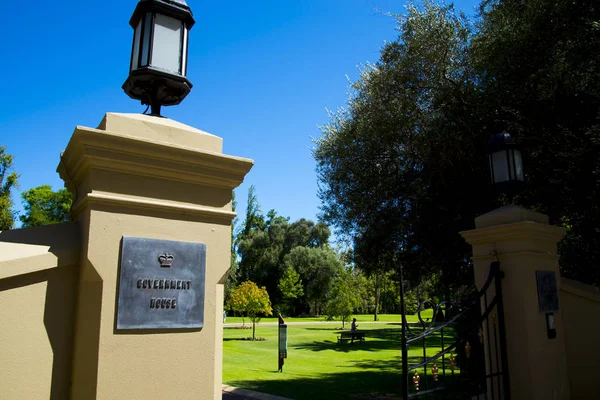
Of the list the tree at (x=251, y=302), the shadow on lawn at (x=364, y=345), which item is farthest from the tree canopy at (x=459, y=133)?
the tree at (x=251, y=302)

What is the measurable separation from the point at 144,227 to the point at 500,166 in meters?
4.07

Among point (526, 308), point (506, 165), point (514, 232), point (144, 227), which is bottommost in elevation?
point (526, 308)

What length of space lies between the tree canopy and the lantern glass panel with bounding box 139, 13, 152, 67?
21.4ft

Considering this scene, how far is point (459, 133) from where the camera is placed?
9.92 meters

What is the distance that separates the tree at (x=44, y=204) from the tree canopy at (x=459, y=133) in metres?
39.1

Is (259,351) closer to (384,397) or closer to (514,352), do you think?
(384,397)

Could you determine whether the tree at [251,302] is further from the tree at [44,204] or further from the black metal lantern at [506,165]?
the tree at [44,204]

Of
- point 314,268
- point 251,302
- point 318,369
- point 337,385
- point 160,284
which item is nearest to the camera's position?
point 160,284

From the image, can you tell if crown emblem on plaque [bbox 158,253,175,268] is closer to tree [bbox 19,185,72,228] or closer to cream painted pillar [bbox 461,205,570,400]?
cream painted pillar [bbox 461,205,570,400]

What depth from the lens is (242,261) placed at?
2095 inches

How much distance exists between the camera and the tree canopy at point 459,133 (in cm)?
764

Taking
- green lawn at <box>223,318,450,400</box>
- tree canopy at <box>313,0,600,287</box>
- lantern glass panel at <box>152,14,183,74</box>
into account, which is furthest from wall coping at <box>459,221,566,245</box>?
green lawn at <box>223,318,450,400</box>

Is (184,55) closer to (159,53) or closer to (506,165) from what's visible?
(159,53)

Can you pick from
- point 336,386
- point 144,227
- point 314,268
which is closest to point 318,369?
point 336,386
